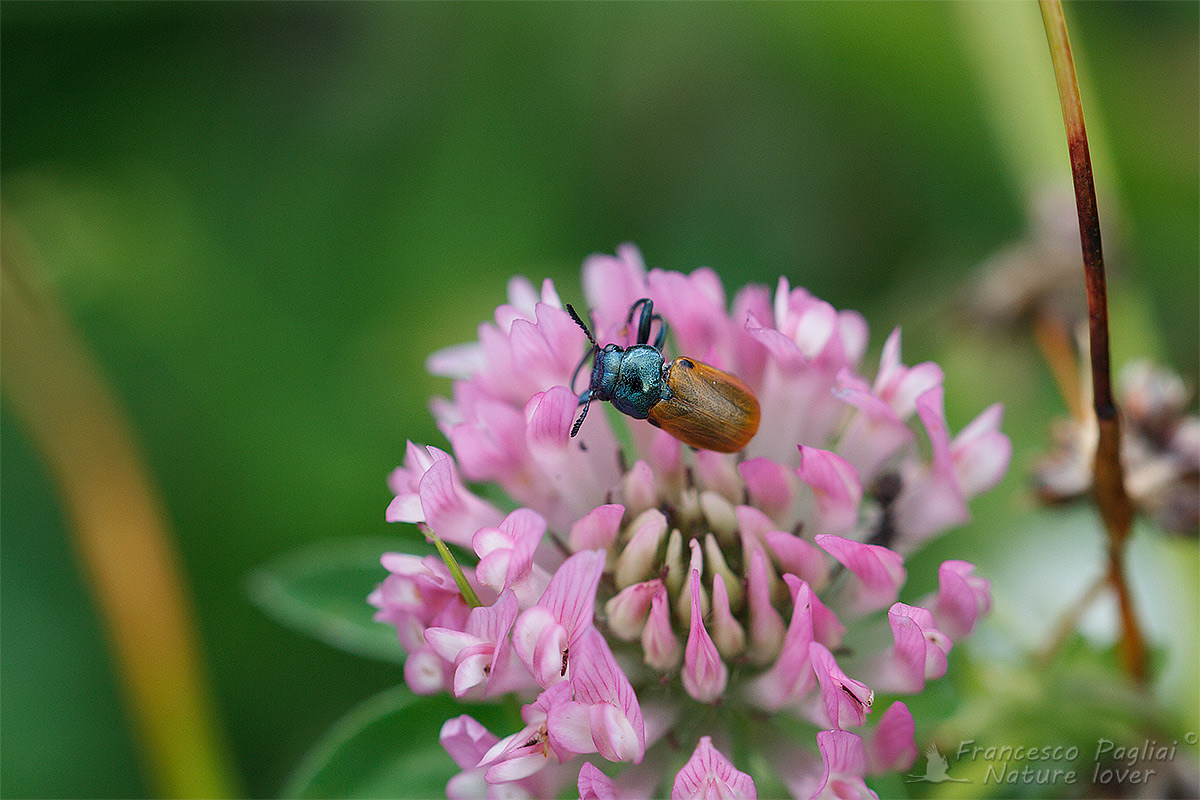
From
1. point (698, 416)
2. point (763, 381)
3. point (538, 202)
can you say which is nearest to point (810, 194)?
point (538, 202)

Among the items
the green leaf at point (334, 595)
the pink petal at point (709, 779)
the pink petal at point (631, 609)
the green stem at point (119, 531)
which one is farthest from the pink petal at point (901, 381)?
the green stem at point (119, 531)

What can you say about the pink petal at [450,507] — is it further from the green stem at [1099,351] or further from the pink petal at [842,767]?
the green stem at [1099,351]

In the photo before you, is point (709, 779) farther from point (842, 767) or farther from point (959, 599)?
point (959, 599)

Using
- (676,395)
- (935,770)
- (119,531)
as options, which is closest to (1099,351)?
(676,395)

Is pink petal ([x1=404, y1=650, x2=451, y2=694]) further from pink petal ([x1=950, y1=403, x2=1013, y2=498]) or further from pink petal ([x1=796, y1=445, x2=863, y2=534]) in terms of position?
pink petal ([x1=950, y1=403, x2=1013, y2=498])

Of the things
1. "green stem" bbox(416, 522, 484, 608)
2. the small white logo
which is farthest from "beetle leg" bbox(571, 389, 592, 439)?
the small white logo
